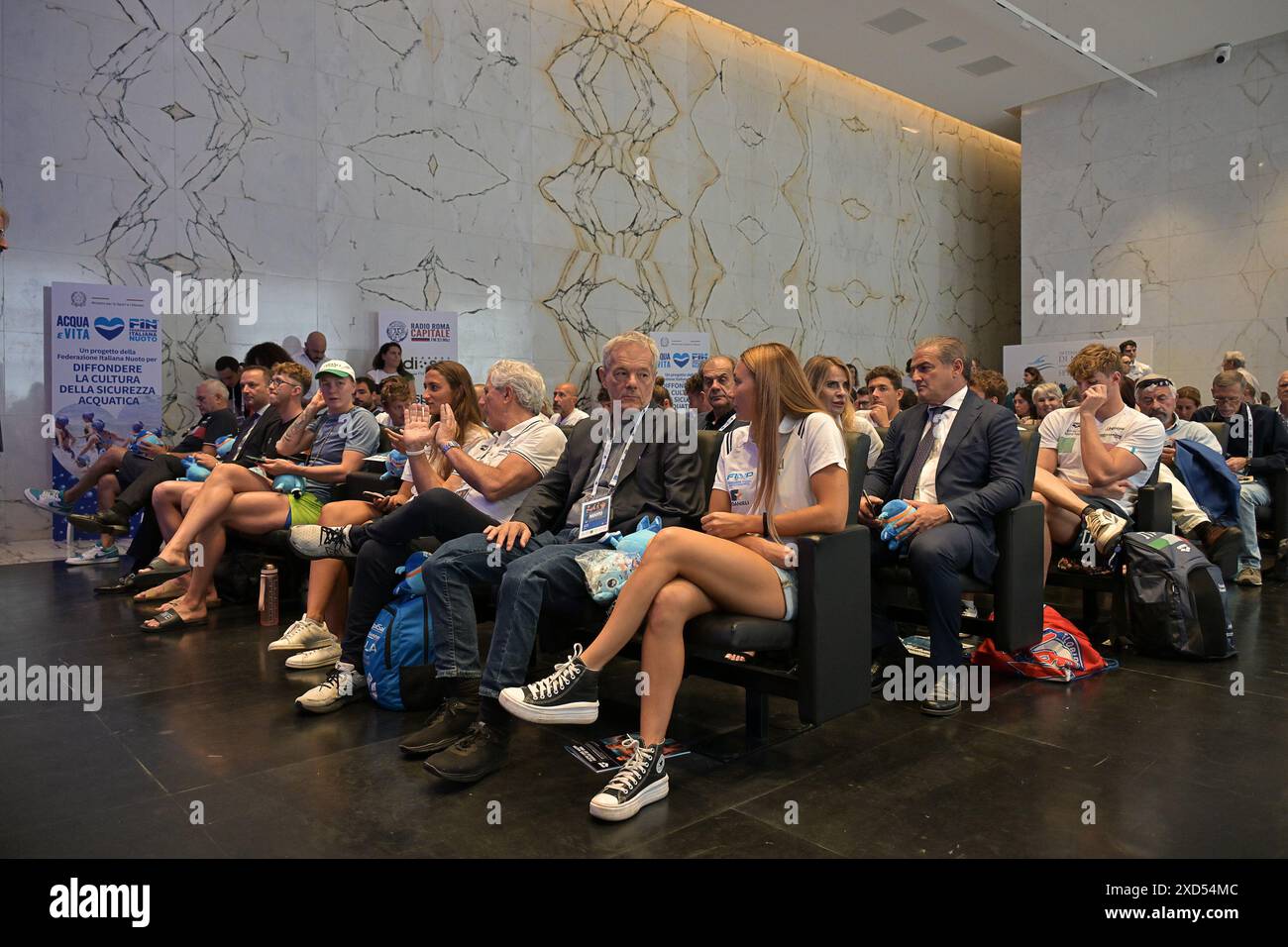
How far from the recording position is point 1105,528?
3.77 meters

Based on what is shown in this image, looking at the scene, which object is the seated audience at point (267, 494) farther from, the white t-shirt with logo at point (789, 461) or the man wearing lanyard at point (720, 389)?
the white t-shirt with logo at point (789, 461)

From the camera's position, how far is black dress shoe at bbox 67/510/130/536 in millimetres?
5492

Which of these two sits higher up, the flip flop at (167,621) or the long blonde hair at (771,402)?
the long blonde hair at (771,402)

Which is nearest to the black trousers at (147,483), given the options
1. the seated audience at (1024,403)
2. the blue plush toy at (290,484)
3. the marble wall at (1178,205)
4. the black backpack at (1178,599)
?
the blue plush toy at (290,484)

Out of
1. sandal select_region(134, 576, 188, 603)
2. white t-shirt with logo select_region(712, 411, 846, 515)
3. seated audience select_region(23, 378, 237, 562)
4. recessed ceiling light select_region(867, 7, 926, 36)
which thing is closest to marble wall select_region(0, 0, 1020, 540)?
seated audience select_region(23, 378, 237, 562)

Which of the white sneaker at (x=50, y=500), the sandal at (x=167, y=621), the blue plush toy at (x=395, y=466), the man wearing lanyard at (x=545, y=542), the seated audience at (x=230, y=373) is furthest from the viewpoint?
the seated audience at (x=230, y=373)

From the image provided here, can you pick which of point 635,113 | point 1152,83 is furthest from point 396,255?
point 1152,83

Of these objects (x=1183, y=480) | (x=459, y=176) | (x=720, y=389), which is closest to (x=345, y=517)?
(x=720, y=389)

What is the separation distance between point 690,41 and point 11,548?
8.98 m

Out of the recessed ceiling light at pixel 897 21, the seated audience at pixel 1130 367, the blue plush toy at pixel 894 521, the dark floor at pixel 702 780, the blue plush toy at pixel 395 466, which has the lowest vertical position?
the dark floor at pixel 702 780

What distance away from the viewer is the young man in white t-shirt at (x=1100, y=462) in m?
3.95

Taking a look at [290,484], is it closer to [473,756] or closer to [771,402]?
[473,756]

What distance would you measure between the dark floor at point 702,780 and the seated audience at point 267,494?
0.96 m
